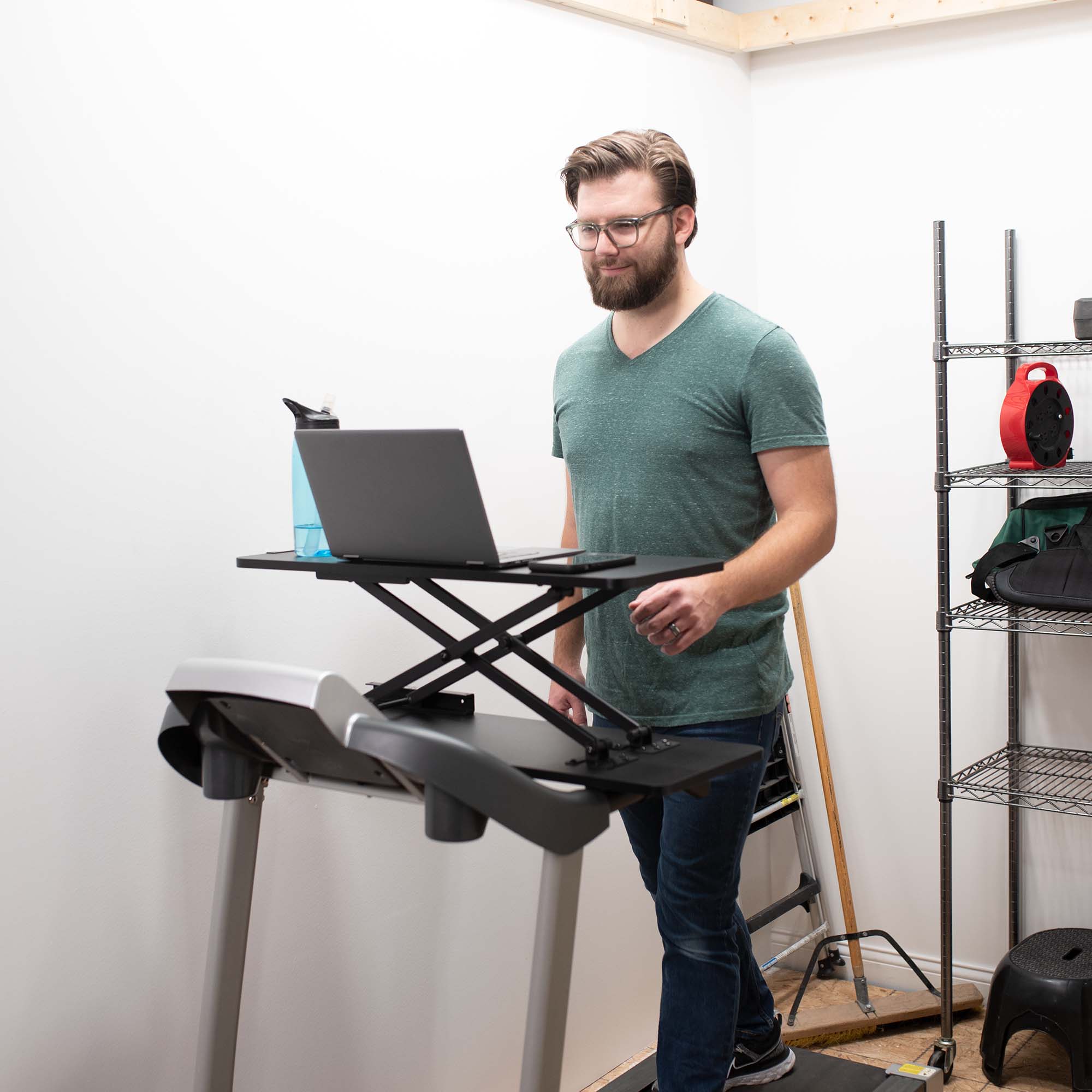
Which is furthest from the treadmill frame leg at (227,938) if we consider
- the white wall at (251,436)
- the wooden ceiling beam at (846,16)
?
the wooden ceiling beam at (846,16)

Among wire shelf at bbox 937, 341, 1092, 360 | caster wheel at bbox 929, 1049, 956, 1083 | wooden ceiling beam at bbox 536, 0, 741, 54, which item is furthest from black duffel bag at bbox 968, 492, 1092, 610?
wooden ceiling beam at bbox 536, 0, 741, 54

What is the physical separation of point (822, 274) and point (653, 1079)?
1953 millimetres

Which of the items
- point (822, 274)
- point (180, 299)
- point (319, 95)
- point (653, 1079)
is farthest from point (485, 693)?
point (822, 274)

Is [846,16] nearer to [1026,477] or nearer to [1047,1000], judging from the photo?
[1026,477]

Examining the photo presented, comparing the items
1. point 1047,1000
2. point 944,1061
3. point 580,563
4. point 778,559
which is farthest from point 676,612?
point 944,1061

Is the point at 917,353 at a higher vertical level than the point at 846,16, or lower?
lower

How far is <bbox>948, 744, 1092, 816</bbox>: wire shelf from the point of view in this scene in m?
2.77

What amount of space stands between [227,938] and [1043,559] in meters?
1.82

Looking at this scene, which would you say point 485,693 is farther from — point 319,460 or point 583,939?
point 319,460

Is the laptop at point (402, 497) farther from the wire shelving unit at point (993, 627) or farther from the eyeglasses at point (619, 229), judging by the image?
the wire shelving unit at point (993, 627)

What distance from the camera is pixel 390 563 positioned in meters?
1.57

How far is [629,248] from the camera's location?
1.96m

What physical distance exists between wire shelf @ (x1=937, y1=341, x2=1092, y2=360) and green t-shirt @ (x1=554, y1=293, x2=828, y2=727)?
84 cm

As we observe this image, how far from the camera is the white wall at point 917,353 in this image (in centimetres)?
294
